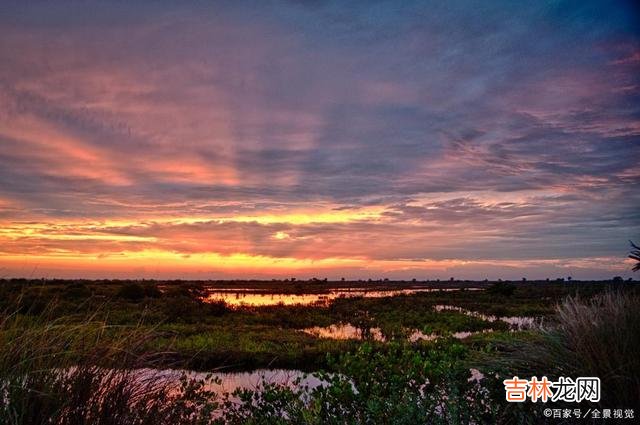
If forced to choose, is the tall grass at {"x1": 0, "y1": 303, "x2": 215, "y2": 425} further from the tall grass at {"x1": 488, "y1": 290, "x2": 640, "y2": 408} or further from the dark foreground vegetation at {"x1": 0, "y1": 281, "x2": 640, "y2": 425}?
the tall grass at {"x1": 488, "y1": 290, "x2": 640, "y2": 408}

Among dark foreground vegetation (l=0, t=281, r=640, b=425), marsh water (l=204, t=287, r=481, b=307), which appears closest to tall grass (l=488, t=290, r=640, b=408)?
dark foreground vegetation (l=0, t=281, r=640, b=425)

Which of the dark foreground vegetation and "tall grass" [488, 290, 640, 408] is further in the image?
"tall grass" [488, 290, 640, 408]

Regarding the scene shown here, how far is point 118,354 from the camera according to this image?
5.19 meters

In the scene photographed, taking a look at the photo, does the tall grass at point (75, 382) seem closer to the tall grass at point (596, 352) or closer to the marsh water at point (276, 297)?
the tall grass at point (596, 352)

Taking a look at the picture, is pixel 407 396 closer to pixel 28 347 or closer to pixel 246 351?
pixel 28 347

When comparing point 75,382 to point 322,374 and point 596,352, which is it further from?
point 596,352

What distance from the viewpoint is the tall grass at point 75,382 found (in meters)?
4.52

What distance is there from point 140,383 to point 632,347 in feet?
19.0

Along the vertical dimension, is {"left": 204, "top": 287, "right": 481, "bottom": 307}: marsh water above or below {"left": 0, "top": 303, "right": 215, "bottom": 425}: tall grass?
below

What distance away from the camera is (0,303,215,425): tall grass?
452cm

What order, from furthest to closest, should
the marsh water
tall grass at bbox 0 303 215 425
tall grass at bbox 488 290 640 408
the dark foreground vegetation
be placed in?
the marsh water < tall grass at bbox 488 290 640 408 < the dark foreground vegetation < tall grass at bbox 0 303 215 425

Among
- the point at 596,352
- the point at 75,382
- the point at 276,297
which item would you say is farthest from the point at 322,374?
the point at 276,297

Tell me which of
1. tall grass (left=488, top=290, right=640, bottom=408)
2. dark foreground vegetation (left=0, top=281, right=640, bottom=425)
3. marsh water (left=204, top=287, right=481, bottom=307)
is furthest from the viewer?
marsh water (left=204, top=287, right=481, bottom=307)

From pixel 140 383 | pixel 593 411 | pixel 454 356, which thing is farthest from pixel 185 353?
pixel 593 411
